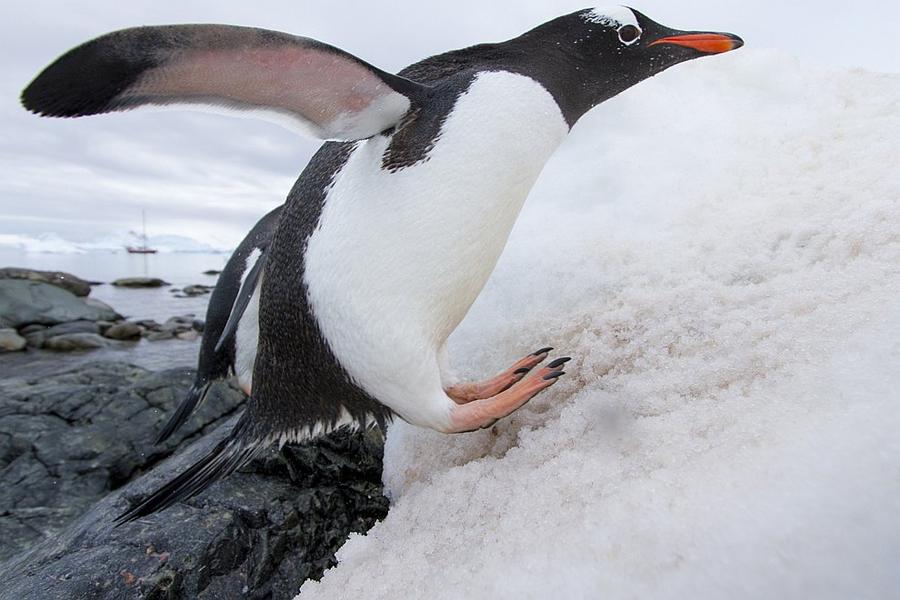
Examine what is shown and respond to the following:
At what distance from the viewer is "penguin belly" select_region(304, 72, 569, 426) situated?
0.95 meters

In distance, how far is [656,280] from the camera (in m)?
1.18

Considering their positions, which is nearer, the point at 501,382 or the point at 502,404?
the point at 502,404

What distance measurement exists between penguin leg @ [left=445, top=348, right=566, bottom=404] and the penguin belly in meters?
0.14

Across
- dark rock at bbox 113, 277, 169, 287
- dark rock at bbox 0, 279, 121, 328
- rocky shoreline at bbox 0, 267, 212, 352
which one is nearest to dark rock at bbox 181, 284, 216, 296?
dark rock at bbox 113, 277, 169, 287

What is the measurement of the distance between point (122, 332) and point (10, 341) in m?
1.16

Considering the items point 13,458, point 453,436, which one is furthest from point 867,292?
point 13,458

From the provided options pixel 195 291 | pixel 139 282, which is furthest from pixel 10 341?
pixel 139 282

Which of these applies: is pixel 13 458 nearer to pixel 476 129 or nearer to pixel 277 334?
pixel 277 334

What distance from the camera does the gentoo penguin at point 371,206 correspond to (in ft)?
2.70

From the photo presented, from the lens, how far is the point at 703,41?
1204 millimetres

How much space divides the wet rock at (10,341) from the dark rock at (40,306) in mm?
430

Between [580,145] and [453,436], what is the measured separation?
1259mm

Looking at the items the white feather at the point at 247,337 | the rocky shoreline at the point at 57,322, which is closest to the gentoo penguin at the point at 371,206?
the white feather at the point at 247,337

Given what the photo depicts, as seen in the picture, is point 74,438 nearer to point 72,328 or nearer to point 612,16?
point 612,16
